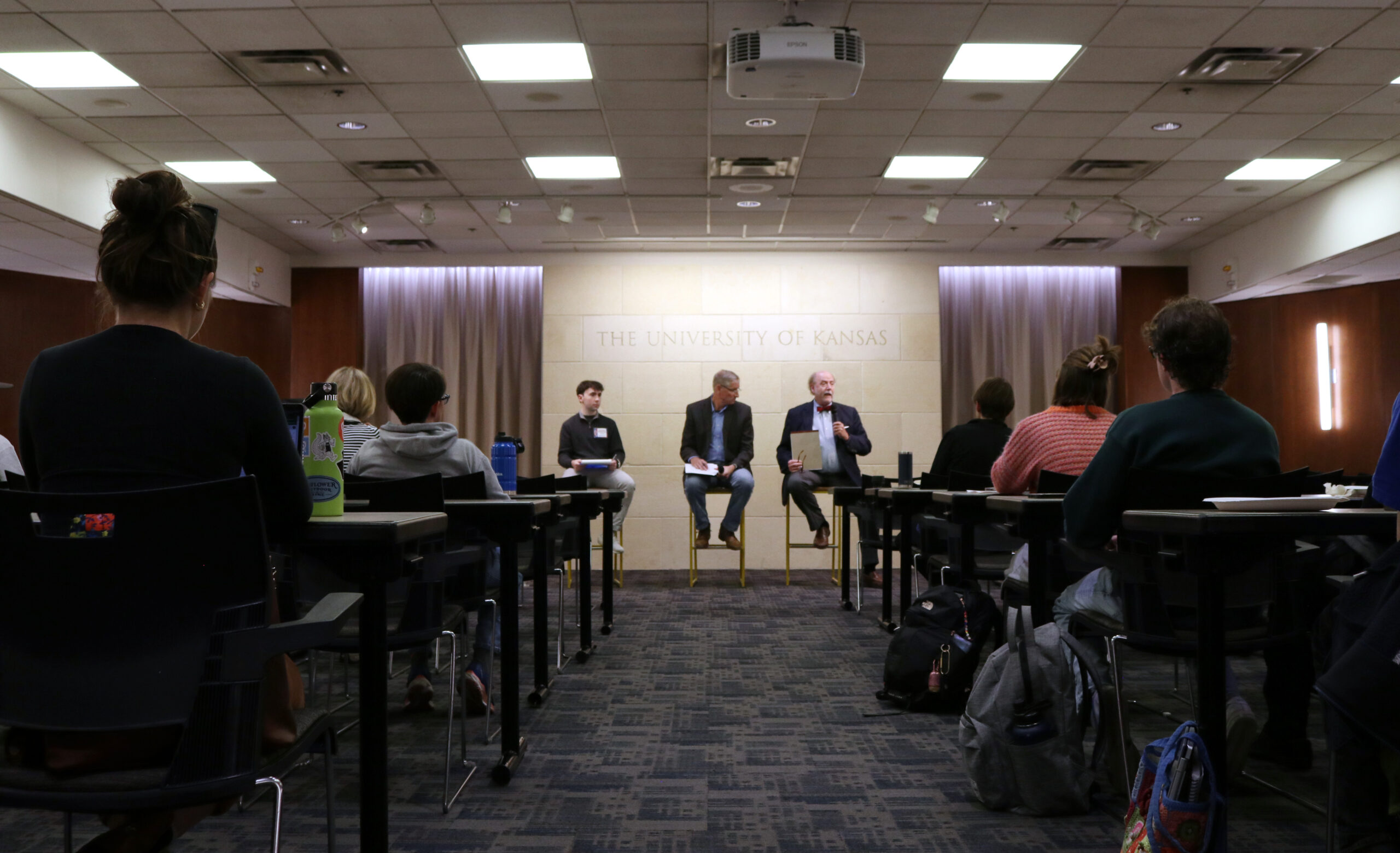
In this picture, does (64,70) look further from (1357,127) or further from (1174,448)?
(1357,127)

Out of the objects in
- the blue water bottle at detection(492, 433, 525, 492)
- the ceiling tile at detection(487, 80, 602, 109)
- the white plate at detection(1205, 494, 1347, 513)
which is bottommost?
the white plate at detection(1205, 494, 1347, 513)

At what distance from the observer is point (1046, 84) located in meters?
5.35

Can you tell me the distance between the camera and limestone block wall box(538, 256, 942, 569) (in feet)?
29.7

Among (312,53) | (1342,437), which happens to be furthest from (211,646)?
(1342,437)

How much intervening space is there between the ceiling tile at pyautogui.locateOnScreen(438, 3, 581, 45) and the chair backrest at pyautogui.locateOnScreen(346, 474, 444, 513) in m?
2.82

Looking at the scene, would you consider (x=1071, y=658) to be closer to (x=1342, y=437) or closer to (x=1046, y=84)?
(x=1046, y=84)

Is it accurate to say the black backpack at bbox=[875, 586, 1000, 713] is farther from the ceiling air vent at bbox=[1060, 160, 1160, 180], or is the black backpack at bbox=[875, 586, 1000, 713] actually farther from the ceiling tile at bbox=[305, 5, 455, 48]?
the ceiling air vent at bbox=[1060, 160, 1160, 180]

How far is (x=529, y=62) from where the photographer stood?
5.08 meters

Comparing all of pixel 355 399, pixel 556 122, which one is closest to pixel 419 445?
pixel 355 399

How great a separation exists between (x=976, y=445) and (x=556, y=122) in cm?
312

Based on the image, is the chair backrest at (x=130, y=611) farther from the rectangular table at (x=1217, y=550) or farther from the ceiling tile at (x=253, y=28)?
the ceiling tile at (x=253, y=28)

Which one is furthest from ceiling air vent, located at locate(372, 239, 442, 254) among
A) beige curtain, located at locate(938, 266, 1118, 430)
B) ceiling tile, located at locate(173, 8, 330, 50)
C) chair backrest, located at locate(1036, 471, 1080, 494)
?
chair backrest, located at locate(1036, 471, 1080, 494)

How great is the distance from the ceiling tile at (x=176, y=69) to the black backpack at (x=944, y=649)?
4.30m

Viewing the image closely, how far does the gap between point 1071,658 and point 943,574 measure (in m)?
1.06
